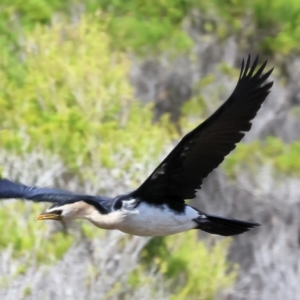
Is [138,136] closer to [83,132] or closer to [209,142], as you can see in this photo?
[83,132]

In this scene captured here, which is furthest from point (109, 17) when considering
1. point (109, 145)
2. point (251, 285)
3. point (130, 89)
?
point (251, 285)

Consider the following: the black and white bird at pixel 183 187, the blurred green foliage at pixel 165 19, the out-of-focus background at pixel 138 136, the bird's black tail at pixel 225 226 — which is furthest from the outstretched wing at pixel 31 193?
the blurred green foliage at pixel 165 19

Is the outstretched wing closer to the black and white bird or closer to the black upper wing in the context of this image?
the black and white bird

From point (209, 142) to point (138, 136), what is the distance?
4.12 meters

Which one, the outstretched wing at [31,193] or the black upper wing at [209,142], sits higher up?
the black upper wing at [209,142]

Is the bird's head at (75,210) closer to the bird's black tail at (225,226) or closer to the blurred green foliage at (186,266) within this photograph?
the bird's black tail at (225,226)

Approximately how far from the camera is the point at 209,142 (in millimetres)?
4090

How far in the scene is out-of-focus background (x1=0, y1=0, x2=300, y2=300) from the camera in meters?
7.44

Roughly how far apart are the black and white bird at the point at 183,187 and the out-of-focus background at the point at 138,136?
110 inches

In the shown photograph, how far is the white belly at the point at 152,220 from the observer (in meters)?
4.25

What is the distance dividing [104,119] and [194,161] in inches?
171

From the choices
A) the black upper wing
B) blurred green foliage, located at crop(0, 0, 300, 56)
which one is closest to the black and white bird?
the black upper wing

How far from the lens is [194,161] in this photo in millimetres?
4160

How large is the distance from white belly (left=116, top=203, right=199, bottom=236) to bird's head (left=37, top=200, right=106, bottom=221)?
118 mm
